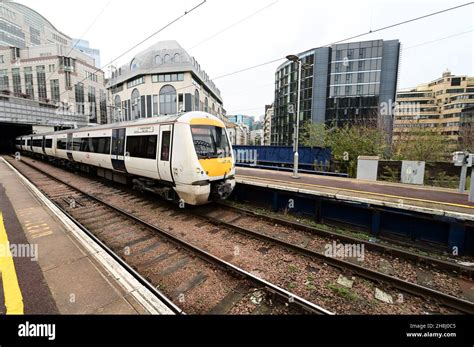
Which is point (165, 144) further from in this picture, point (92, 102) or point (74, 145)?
point (92, 102)

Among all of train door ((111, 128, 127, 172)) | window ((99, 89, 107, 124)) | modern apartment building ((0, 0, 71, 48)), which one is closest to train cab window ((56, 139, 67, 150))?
train door ((111, 128, 127, 172))

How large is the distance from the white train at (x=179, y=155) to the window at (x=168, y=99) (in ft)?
103

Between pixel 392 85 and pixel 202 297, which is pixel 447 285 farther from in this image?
pixel 392 85

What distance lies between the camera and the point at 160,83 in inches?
1542

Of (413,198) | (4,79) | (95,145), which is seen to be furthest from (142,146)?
(4,79)

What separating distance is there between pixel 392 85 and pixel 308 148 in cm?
3975

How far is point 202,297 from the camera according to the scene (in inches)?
135

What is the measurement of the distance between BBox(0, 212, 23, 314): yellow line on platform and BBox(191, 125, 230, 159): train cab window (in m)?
4.47

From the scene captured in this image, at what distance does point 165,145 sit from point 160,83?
37.6m

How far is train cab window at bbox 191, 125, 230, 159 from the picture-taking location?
6.63 m

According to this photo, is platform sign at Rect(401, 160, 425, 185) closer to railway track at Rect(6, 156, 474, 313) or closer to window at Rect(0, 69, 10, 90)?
railway track at Rect(6, 156, 474, 313)

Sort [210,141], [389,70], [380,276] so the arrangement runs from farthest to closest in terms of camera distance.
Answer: [389,70] → [210,141] → [380,276]
